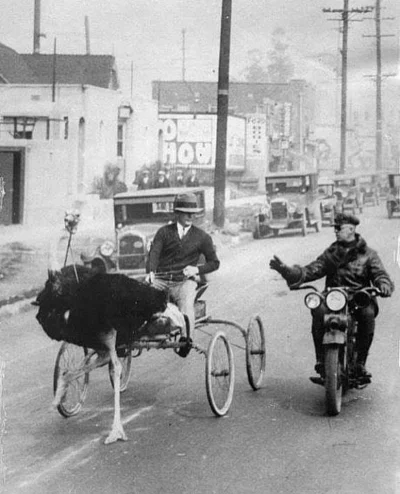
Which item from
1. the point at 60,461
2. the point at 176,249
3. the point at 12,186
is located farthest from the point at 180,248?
the point at 12,186

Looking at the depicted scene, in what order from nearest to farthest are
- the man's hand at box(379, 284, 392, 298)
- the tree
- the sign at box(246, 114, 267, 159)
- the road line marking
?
the road line marking → the man's hand at box(379, 284, 392, 298) → the tree → the sign at box(246, 114, 267, 159)

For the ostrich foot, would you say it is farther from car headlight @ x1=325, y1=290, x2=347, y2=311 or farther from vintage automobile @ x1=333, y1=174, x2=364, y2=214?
vintage automobile @ x1=333, y1=174, x2=364, y2=214

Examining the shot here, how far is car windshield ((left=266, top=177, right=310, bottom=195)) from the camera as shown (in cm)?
2090

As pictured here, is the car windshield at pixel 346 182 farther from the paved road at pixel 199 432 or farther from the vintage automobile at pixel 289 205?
the paved road at pixel 199 432

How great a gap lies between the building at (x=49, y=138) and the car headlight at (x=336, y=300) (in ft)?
20.3

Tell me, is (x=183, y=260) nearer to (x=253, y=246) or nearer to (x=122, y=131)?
(x=253, y=246)

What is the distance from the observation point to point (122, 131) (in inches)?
767

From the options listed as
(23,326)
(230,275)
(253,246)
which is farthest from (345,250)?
(253,246)

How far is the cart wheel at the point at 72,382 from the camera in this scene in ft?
22.5

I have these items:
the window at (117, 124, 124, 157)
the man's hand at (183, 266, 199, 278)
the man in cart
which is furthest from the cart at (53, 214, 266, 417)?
the window at (117, 124, 124, 157)

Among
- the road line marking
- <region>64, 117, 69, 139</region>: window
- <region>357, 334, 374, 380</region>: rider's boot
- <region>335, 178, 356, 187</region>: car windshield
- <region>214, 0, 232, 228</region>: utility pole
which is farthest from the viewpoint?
<region>335, 178, 356, 187</region>: car windshield

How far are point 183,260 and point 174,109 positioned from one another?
2293 centimetres

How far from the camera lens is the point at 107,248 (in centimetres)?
1372

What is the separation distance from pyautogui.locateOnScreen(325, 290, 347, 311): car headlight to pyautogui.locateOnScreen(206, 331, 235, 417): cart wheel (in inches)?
33.3
